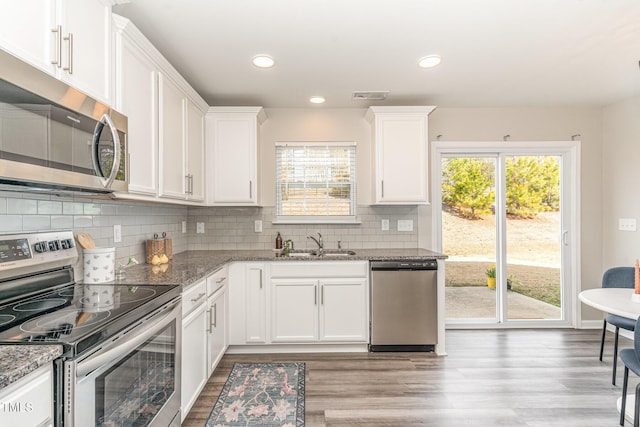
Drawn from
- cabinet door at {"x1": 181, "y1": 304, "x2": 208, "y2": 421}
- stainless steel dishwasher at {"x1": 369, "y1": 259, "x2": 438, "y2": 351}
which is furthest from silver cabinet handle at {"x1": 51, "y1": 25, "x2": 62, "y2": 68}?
stainless steel dishwasher at {"x1": 369, "y1": 259, "x2": 438, "y2": 351}

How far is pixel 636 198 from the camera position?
11.8 feet

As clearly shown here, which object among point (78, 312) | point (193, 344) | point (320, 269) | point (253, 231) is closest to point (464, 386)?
point (320, 269)

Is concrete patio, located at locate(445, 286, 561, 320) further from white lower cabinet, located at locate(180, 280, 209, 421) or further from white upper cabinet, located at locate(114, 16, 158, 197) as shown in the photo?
white upper cabinet, located at locate(114, 16, 158, 197)

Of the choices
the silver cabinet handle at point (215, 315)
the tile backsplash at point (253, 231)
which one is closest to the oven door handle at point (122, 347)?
the silver cabinet handle at point (215, 315)

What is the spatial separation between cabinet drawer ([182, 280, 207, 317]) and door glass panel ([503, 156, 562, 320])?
3.35m

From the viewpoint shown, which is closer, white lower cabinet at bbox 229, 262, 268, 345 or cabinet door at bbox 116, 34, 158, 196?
cabinet door at bbox 116, 34, 158, 196

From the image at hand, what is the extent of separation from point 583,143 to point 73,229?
490cm

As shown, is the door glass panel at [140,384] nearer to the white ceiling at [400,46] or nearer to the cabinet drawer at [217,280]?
the cabinet drawer at [217,280]

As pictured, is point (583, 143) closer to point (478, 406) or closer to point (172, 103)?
point (478, 406)

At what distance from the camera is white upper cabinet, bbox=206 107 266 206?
348 cm

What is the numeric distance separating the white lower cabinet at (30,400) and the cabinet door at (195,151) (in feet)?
6.98

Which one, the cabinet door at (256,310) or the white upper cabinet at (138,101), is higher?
the white upper cabinet at (138,101)

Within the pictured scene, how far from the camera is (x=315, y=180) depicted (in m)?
3.89

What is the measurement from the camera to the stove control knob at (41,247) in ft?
5.31
